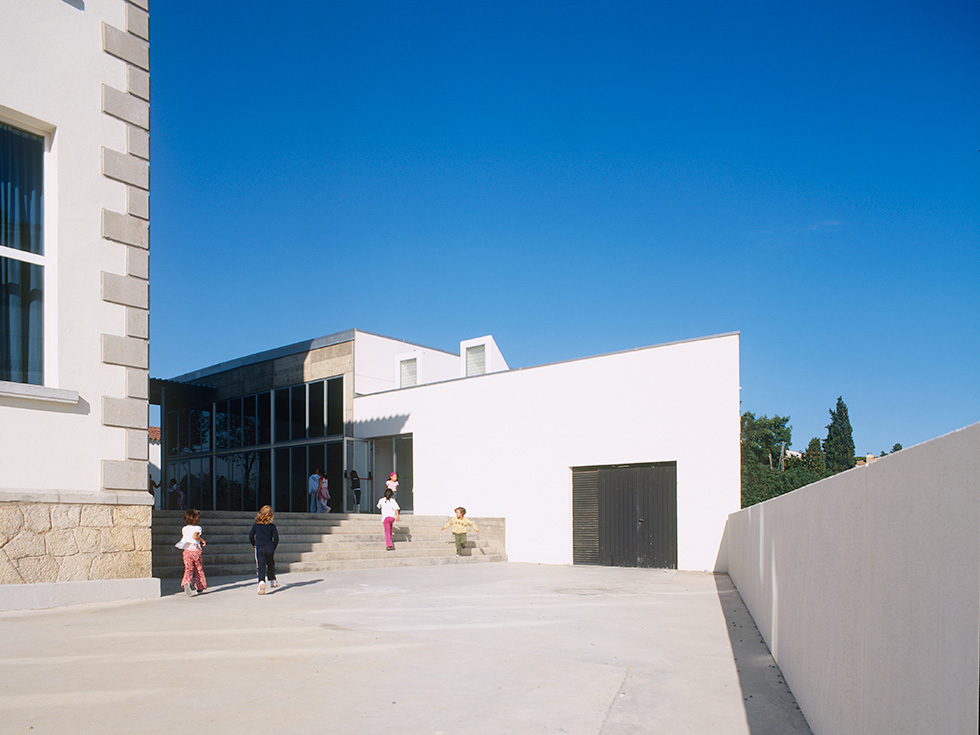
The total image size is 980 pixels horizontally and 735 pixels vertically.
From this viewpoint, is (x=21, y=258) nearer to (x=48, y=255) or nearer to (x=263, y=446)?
(x=48, y=255)

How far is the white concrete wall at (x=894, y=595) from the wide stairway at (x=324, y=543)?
11495 millimetres

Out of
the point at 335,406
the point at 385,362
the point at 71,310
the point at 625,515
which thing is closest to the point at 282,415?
the point at 335,406

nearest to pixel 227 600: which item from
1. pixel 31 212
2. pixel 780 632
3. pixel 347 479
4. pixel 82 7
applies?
pixel 31 212

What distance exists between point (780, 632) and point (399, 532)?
47.0ft

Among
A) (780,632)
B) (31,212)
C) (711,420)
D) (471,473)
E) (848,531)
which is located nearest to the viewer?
(848,531)

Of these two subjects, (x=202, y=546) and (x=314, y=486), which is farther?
(x=314, y=486)

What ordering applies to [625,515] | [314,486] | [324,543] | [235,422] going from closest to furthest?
[324,543] < [625,515] < [314,486] < [235,422]

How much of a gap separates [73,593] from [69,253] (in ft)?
14.7

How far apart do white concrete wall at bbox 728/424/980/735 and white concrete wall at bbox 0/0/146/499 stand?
8969 millimetres

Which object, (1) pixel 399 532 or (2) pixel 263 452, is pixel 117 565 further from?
(2) pixel 263 452

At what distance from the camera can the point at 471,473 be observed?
72.3 feet

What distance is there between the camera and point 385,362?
89.0 feet

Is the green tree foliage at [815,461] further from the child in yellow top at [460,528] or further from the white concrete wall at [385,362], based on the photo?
the child in yellow top at [460,528]

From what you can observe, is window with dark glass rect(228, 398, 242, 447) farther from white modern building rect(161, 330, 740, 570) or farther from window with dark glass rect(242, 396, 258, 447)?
window with dark glass rect(242, 396, 258, 447)
